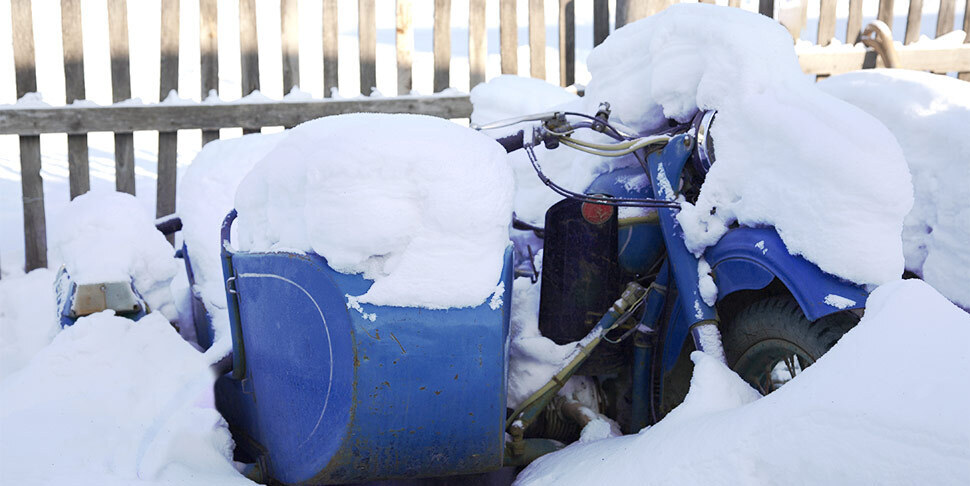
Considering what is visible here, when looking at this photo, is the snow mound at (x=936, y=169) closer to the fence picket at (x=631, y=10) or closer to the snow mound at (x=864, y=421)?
the snow mound at (x=864, y=421)

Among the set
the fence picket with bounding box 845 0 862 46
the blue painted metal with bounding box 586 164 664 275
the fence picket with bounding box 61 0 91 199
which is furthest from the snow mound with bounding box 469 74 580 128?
the fence picket with bounding box 845 0 862 46

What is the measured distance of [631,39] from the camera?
2.21 meters

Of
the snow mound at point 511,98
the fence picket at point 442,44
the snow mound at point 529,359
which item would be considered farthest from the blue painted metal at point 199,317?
the fence picket at point 442,44

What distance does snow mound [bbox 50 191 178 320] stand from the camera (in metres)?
2.44

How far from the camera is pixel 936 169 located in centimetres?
226

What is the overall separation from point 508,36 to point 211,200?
7.48ft

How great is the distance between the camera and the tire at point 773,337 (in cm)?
155

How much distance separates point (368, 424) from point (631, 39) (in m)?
1.26

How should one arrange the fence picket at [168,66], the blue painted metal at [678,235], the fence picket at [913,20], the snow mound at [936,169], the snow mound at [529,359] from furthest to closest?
the fence picket at [913,20] < the fence picket at [168,66] < the snow mound at [936,169] < the snow mound at [529,359] < the blue painted metal at [678,235]

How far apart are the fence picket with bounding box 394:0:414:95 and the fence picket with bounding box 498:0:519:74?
1.58 ft

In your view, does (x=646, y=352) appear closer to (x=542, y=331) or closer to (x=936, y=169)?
(x=542, y=331)

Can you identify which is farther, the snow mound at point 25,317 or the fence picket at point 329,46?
the fence picket at point 329,46

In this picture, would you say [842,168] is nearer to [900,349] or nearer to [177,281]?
[900,349]

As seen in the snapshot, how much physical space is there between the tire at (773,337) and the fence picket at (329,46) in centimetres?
293
